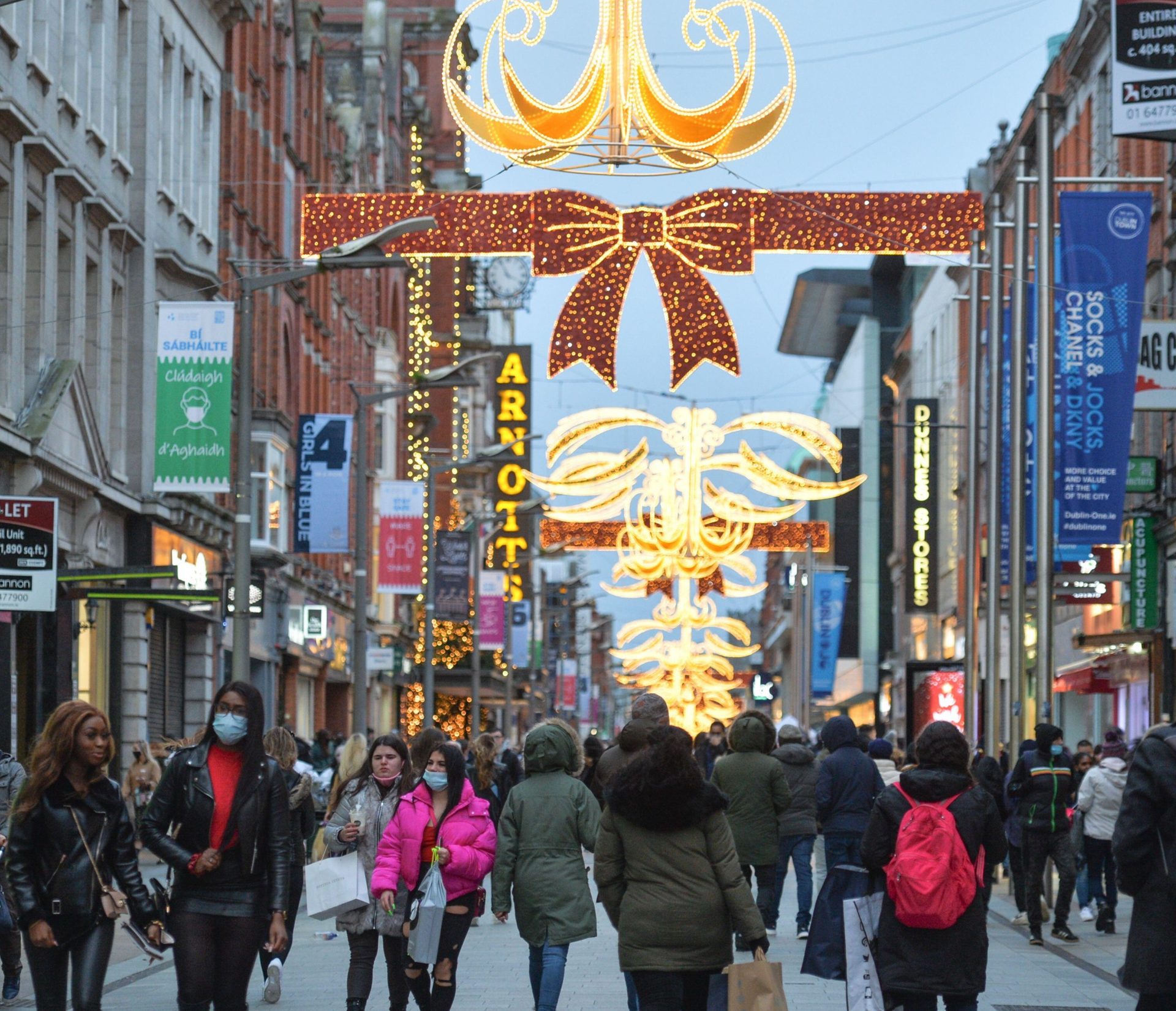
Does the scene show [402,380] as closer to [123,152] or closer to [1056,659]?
[1056,659]

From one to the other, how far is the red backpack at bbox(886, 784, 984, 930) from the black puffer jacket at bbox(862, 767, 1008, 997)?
70mm

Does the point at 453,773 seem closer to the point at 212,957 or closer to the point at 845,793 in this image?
the point at 212,957

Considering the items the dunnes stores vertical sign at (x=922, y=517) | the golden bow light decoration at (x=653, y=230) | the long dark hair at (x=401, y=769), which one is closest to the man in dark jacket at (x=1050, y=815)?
the long dark hair at (x=401, y=769)

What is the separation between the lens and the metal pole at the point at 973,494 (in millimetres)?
33750

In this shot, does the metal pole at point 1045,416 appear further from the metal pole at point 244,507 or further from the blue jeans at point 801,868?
the metal pole at point 244,507

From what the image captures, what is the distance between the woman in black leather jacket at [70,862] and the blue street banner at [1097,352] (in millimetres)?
19204

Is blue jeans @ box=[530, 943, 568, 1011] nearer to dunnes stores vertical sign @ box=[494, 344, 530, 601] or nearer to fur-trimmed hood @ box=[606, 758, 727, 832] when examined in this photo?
fur-trimmed hood @ box=[606, 758, 727, 832]

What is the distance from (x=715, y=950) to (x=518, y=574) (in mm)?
81592

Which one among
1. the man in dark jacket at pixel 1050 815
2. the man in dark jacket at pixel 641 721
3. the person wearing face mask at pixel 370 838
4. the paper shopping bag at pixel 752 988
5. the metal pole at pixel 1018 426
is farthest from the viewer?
the metal pole at pixel 1018 426

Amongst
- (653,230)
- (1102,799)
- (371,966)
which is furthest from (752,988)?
(653,230)

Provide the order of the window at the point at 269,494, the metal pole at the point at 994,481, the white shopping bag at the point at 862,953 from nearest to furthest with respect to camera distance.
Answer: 1. the white shopping bag at the point at 862,953
2. the metal pole at the point at 994,481
3. the window at the point at 269,494

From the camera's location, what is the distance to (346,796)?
12.4 m

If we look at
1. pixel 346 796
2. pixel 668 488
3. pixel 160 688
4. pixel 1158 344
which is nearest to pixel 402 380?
pixel 668 488

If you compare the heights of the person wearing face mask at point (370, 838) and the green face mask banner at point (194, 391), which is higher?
the green face mask banner at point (194, 391)
